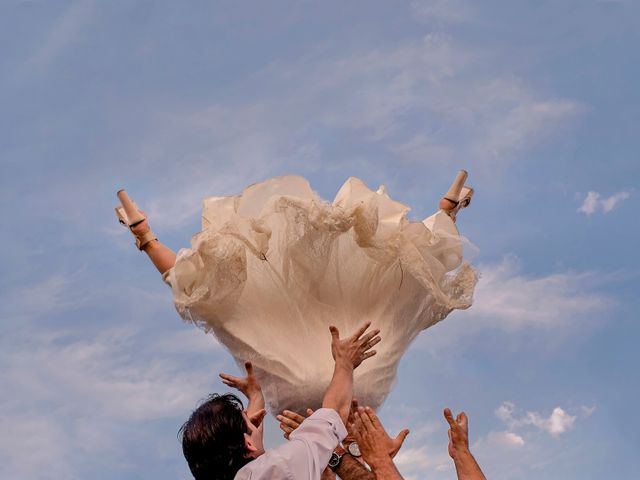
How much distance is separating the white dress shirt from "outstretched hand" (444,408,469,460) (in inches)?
40.8

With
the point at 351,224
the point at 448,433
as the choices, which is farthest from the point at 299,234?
the point at 448,433

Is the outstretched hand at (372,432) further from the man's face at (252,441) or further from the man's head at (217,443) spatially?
the man's head at (217,443)

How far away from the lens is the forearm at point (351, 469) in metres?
4.46

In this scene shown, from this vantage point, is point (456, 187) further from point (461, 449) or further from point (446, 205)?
point (461, 449)

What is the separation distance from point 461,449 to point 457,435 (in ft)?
0.25

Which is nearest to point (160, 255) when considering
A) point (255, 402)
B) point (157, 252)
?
point (157, 252)

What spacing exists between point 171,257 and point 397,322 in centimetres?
141

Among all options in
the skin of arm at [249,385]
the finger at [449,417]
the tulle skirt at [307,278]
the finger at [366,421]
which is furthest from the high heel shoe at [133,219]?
the finger at [449,417]

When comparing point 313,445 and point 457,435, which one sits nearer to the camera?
point 313,445

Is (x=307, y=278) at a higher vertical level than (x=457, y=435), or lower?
higher

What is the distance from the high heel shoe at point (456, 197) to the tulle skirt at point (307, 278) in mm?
783

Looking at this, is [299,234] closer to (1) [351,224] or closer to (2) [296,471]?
(1) [351,224]

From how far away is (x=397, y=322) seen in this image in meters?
5.34

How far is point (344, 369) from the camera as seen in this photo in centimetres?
409
